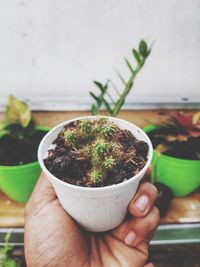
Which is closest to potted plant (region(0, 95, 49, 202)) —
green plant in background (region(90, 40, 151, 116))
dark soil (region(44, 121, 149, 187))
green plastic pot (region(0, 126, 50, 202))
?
green plastic pot (region(0, 126, 50, 202))

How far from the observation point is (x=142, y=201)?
74 centimetres

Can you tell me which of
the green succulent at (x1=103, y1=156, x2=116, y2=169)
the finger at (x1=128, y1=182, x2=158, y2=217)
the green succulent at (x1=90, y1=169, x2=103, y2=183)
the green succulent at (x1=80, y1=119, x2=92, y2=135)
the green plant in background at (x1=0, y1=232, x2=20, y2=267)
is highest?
the green succulent at (x1=80, y1=119, x2=92, y2=135)

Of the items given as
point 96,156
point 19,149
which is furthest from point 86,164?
point 19,149

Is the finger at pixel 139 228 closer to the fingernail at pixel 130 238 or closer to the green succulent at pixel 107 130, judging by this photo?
the fingernail at pixel 130 238

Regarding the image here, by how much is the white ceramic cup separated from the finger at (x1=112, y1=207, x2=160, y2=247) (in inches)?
→ 1.4

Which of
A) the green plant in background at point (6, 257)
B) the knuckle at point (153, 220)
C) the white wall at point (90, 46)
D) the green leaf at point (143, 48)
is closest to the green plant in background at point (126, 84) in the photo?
the green leaf at point (143, 48)

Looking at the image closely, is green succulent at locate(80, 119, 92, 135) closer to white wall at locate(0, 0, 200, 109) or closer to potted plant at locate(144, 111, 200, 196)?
potted plant at locate(144, 111, 200, 196)

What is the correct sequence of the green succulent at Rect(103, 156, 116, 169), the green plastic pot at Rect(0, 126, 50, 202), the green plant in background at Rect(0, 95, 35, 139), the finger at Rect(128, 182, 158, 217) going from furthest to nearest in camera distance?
1. the green plant in background at Rect(0, 95, 35, 139)
2. the green plastic pot at Rect(0, 126, 50, 202)
3. the finger at Rect(128, 182, 158, 217)
4. the green succulent at Rect(103, 156, 116, 169)

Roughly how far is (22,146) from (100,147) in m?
0.57

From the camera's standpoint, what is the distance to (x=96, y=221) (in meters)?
0.70

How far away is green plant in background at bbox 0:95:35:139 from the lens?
107 cm

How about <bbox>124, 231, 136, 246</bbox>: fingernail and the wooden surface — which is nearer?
<bbox>124, 231, 136, 246</bbox>: fingernail

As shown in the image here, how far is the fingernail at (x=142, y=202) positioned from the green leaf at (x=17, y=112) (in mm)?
521

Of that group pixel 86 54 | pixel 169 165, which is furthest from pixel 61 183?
pixel 86 54
